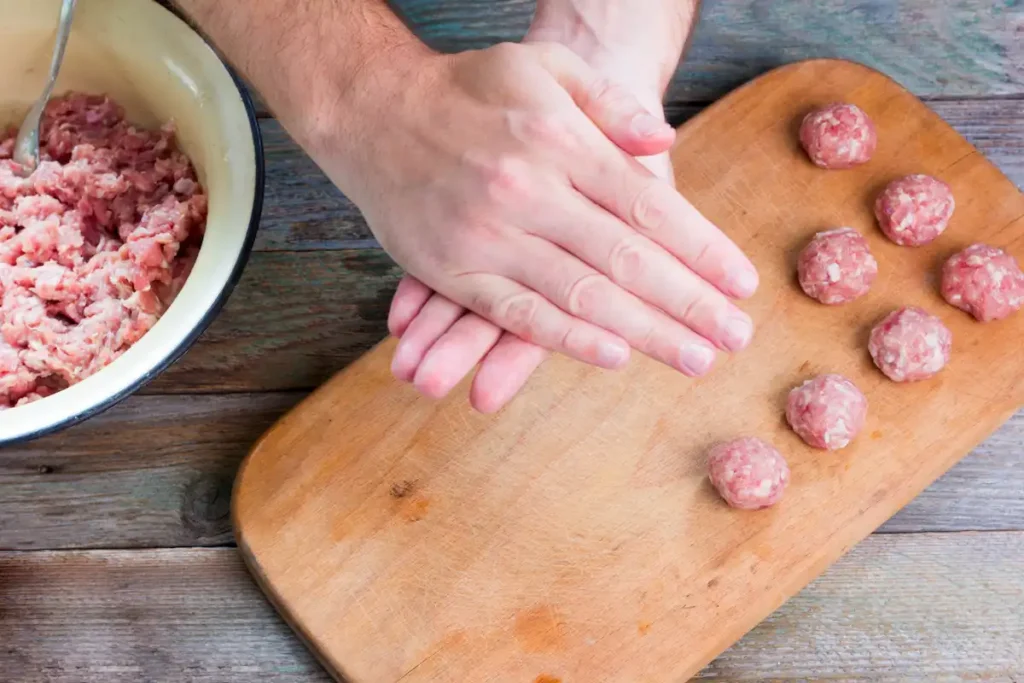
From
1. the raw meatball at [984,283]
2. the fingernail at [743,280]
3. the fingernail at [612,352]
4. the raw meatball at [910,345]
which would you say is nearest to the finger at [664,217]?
the fingernail at [743,280]

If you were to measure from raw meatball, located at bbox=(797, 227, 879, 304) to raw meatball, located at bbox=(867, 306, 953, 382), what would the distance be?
0.07 metres

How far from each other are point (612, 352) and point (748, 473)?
291 mm

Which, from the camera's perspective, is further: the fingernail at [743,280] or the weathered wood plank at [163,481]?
the weathered wood plank at [163,481]

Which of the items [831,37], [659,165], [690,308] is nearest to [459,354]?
[690,308]

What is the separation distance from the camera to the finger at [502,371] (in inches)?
44.8

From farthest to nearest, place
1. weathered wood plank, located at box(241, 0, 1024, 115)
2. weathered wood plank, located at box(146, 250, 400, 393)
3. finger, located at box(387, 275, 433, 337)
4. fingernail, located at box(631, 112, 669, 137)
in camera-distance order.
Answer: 1. weathered wood plank, located at box(241, 0, 1024, 115)
2. weathered wood plank, located at box(146, 250, 400, 393)
3. finger, located at box(387, 275, 433, 337)
4. fingernail, located at box(631, 112, 669, 137)

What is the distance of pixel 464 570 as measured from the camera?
1.29 metres

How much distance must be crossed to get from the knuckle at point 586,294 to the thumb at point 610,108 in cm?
16

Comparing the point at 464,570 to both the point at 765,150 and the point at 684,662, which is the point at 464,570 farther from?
the point at 765,150

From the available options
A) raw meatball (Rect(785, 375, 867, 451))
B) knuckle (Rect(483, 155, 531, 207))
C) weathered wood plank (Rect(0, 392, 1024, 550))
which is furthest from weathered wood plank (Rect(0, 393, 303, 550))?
raw meatball (Rect(785, 375, 867, 451))

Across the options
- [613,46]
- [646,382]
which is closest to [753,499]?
[646,382]

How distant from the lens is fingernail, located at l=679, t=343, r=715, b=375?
3.57 ft

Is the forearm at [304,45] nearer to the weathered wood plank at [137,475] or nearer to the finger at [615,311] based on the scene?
the finger at [615,311]

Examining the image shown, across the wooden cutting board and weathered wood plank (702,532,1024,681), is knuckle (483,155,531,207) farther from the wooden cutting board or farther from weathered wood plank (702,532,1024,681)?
weathered wood plank (702,532,1024,681)
